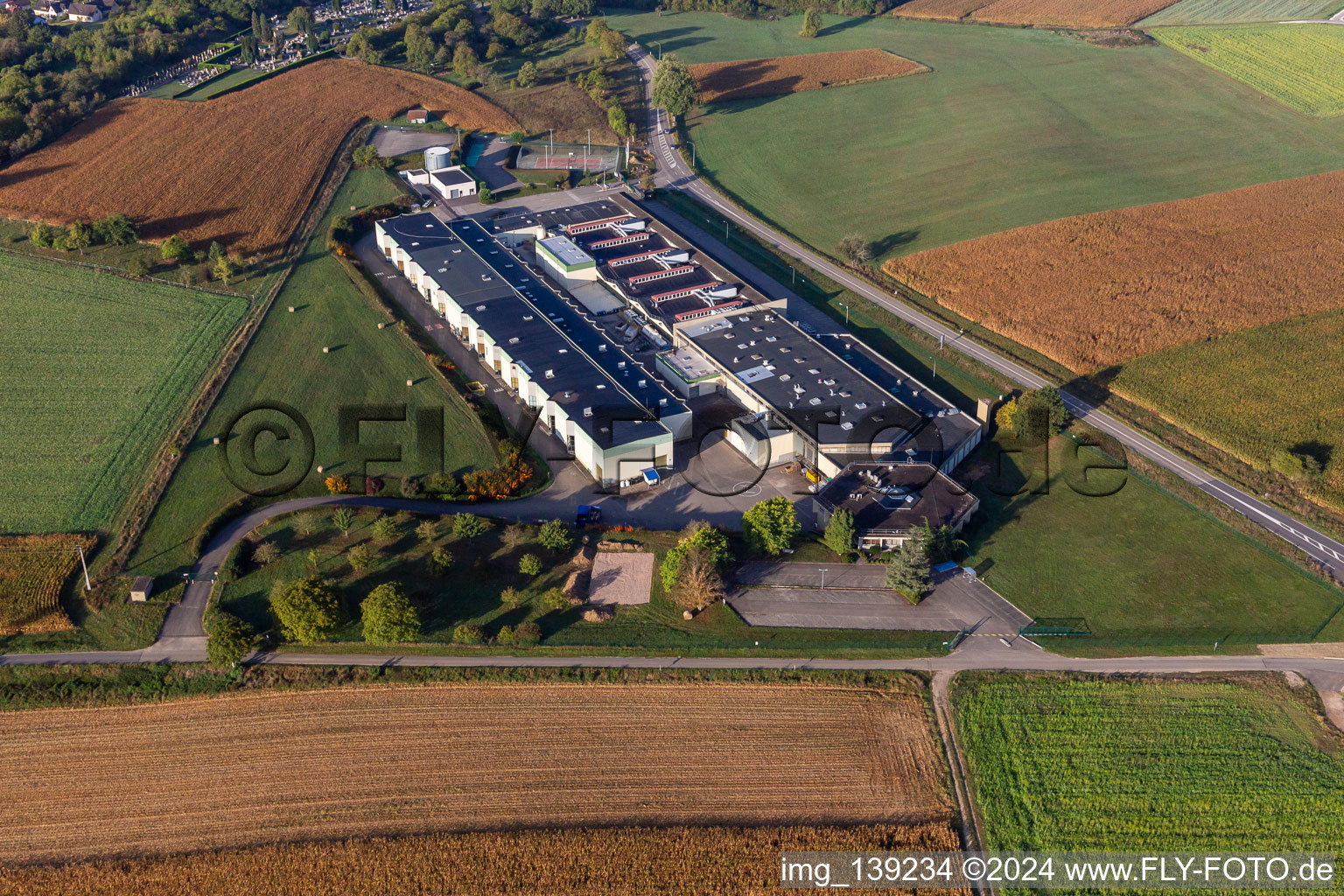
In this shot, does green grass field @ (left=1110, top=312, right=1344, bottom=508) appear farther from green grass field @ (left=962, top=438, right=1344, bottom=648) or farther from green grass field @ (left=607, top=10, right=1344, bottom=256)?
green grass field @ (left=607, top=10, right=1344, bottom=256)


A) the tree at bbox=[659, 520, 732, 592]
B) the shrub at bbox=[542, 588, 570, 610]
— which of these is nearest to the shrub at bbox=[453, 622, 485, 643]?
the shrub at bbox=[542, 588, 570, 610]

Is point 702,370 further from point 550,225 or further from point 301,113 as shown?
point 301,113

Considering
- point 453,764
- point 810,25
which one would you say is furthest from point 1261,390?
point 810,25

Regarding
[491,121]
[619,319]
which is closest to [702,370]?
[619,319]

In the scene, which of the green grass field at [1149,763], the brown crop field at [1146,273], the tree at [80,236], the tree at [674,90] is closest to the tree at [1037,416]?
the brown crop field at [1146,273]

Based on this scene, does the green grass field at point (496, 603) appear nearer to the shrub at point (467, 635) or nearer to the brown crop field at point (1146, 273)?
the shrub at point (467, 635)
